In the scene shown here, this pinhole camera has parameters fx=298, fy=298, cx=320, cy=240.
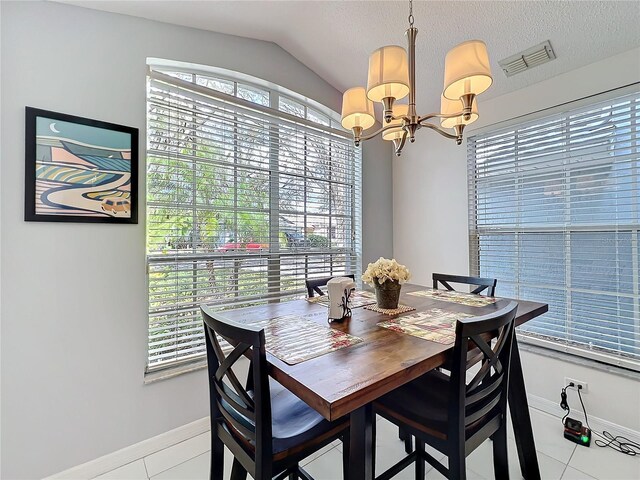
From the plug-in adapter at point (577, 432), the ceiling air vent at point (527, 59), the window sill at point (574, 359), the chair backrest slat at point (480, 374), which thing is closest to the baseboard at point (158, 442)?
the plug-in adapter at point (577, 432)

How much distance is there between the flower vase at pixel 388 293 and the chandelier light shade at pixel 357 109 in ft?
3.06

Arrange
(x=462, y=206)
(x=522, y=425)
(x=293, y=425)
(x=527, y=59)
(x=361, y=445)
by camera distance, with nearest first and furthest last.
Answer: (x=361, y=445)
(x=293, y=425)
(x=522, y=425)
(x=527, y=59)
(x=462, y=206)

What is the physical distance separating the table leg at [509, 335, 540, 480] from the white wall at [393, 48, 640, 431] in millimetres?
813

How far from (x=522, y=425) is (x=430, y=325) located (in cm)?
88

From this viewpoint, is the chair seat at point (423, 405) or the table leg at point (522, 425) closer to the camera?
the chair seat at point (423, 405)

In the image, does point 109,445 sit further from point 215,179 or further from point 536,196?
point 536,196

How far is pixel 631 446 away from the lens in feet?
6.11

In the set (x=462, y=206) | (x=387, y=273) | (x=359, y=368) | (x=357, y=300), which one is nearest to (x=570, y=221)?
(x=462, y=206)

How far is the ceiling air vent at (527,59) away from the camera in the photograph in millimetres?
2045

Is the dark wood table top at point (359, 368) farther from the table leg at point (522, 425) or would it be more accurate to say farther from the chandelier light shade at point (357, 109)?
the chandelier light shade at point (357, 109)

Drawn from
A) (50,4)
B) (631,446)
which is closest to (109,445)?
(50,4)

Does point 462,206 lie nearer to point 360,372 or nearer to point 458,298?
point 458,298

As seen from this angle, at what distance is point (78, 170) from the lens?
1650 millimetres

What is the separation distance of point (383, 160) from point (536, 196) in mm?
1510
